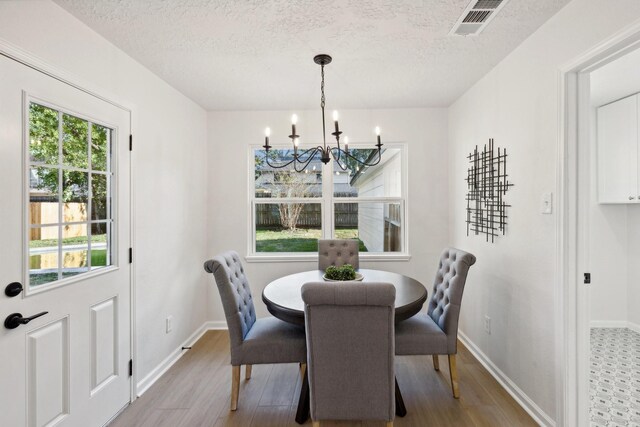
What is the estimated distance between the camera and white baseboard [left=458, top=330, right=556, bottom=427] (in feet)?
6.57

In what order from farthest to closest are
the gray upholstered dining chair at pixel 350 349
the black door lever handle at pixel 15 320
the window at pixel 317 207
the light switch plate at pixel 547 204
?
the window at pixel 317 207 → the light switch plate at pixel 547 204 → the gray upholstered dining chair at pixel 350 349 → the black door lever handle at pixel 15 320

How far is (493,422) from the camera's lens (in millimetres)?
2025

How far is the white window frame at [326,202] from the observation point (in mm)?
3654

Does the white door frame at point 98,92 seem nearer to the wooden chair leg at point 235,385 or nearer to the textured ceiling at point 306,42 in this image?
the textured ceiling at point 306,42

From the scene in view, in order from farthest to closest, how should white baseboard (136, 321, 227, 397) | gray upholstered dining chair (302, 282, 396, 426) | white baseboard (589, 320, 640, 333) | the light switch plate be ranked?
1. white baseboard (589, 320, 640, 333)
2. white baseboard (136, 321, 227, 397)
3. the light switch plate
4. gray upholstered dining chair (302, 282, 396, 426)

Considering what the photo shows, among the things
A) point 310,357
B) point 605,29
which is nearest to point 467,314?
point 310,357

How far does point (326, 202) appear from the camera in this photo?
12.3 ft

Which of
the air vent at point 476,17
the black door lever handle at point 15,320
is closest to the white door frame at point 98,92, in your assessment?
the black door lever handle at point 15,320

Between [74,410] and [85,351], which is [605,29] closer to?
[85,351]

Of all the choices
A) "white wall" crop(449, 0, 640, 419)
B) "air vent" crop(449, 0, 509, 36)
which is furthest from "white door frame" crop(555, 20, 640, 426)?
"air vent" crop(449, 0, 509, 36)

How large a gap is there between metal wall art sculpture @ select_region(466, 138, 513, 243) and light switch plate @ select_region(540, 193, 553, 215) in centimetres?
A: 40

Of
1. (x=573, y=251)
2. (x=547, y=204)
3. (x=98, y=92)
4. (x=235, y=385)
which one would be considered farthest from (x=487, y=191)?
(x=98, y=92)

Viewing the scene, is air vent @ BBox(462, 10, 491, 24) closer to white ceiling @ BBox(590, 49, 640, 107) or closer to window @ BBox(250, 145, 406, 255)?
white ceiling @ BBox(590, 49, 640, 107)

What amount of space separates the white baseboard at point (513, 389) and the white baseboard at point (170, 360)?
2.60 m
